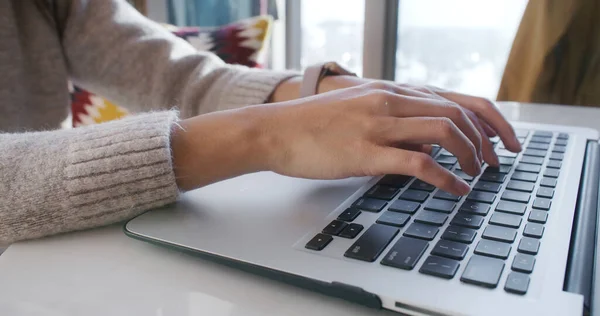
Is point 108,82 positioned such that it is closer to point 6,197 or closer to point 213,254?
point 6,197

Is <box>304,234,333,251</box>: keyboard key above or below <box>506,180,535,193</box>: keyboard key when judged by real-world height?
above

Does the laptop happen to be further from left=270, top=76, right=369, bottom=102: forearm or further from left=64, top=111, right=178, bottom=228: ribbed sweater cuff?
left=270, top=76, right=369, bottom=102: forearm

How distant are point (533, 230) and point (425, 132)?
12 centimetres

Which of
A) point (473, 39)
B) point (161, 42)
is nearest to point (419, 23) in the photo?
point (473, 39)

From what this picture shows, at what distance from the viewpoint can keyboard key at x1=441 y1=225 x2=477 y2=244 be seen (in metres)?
0.34

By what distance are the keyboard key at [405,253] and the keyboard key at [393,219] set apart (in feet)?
0.08

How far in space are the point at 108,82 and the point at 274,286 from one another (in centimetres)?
60

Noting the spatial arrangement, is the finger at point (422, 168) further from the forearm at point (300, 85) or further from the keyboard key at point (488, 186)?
the forearm at point (300, 85)

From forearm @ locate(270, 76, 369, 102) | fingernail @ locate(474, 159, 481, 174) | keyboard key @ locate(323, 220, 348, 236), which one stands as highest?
forearm @ locate(270, 76, 369, 102)

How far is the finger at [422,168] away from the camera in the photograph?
39 centimetres

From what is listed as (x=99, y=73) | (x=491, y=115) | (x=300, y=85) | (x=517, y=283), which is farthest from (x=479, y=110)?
(x=99, y=73)

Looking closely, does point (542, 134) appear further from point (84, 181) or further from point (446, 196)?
point (84, 181)

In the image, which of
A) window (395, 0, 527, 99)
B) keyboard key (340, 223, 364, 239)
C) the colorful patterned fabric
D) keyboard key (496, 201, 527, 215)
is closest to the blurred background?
window (395, 0, 527, 99)

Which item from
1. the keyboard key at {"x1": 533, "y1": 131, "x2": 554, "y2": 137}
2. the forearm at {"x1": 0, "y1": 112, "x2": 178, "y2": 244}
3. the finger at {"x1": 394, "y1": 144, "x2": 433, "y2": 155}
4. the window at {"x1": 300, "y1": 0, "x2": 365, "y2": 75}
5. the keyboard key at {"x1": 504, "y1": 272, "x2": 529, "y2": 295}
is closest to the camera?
the keyboard key at {"x1": 504, "y1": 272, "x2": 529, "y2": 295}
